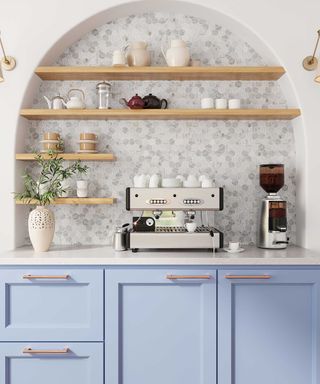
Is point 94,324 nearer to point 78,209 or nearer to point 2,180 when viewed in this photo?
point 78,209

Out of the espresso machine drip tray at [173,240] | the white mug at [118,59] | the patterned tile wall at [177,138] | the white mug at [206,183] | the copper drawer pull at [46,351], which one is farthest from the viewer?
the patterned tile wall at [177,138]

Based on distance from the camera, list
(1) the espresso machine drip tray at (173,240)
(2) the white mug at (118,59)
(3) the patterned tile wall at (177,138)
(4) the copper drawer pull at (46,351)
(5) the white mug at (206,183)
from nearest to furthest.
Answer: (4) the copper drawer pull at (46,351) → (1) the espresso machine drip tray at (173,240) → (5) the white mug at (206,183) → (2) the white mug at (118,59) → (3) the patterned tile wall at (177,138)

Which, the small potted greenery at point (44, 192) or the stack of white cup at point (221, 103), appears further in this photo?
the stack of white cup at point (221, 103)

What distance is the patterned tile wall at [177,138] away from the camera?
2.80 metres

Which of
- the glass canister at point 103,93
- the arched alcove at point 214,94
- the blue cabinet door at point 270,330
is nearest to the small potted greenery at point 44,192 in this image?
Answer: the arched alcove at point 214,94

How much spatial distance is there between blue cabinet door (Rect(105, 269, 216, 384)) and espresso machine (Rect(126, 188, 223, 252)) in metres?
0.22

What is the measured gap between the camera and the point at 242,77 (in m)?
2.73

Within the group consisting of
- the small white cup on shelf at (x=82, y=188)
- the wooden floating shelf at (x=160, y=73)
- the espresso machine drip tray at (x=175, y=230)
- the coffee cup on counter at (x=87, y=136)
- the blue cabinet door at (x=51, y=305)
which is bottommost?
the blue cabinet door at (x=51, y=305)

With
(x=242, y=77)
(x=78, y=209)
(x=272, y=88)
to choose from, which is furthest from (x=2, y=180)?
(x=272, y=88)

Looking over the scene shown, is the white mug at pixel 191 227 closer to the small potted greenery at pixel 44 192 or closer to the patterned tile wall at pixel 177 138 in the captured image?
the patterned tile wall at pixel 177 138

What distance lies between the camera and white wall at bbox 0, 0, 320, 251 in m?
2.61

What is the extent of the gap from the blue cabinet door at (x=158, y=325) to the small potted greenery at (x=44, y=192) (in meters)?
0.50

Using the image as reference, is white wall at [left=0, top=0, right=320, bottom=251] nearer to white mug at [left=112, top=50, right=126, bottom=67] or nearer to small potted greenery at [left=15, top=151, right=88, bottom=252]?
small potted greenery at [left=15, top=151, right=88, bottom=252]

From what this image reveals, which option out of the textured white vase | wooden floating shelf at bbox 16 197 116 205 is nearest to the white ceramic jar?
wooden floating shelf at bbox 16 197 116 205
